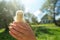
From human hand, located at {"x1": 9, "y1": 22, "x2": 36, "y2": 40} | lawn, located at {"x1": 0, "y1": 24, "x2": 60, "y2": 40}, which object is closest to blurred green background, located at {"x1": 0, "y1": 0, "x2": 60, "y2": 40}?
lawn, located at {"x1": 0, "y1": 24, "x2": 60, "y2": 40}

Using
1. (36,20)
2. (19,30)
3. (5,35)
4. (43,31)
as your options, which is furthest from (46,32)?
(19,30)

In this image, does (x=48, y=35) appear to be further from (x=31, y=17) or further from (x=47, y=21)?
(x=31, y=17)

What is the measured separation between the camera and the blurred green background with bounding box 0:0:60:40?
1.51 meters

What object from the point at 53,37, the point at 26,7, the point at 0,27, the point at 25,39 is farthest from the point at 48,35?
the point at 25,39

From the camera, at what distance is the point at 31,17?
1540mm

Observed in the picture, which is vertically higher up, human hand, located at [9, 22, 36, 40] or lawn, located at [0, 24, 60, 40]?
human hand, located at [9, 22, 36, 40]

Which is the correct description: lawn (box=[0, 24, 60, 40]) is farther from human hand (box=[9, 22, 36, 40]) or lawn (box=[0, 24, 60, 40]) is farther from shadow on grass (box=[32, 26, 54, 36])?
human hand (box=[9, 22, 36, 40])

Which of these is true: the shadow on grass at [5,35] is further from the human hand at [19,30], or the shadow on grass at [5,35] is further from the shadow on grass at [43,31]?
the human hand at [19,30]

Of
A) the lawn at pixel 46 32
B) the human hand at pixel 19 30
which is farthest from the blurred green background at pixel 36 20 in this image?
the human hand at pixel 19 30

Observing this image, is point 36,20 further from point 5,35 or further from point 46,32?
point 5,35

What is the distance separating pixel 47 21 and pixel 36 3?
7.8 inches

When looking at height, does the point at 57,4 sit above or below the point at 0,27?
above

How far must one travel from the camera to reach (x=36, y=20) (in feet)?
5.10

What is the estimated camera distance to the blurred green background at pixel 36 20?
59.6 inches
